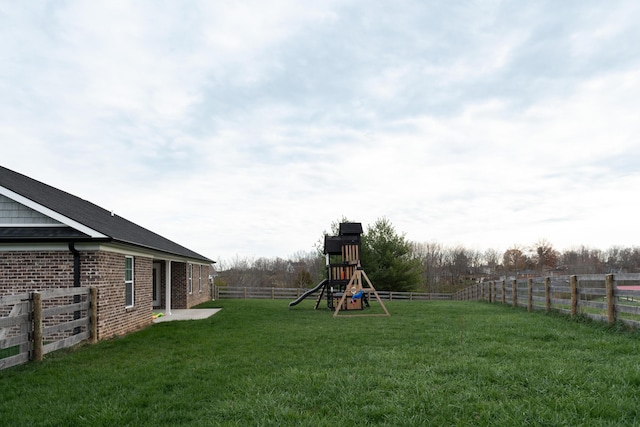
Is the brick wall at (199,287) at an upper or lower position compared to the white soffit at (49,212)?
lower

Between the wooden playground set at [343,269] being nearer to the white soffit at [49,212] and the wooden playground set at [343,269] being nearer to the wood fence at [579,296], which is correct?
the wood fence at [579,296]

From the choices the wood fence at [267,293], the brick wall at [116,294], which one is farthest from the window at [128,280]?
the wood fence at [267,293]

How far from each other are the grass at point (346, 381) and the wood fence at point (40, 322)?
31 centimetres

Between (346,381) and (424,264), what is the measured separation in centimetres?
5469

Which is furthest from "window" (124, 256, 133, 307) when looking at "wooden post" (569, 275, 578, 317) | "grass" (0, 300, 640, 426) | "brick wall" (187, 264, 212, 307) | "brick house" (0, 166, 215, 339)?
"wooden post" (569, 275, 578, 317)

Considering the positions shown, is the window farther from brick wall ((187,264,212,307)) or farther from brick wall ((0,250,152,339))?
brick wall ((187,264,212,307))

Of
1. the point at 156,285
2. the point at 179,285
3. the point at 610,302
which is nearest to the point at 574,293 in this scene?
the point at 610,302

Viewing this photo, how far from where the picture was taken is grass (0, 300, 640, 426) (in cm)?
428

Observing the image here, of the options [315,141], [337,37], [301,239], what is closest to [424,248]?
[301,239]

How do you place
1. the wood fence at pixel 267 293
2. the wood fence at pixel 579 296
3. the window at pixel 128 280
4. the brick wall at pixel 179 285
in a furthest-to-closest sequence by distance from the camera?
the wood fence at pixel 267 293 → the brick wall at pixel 179 285 → the window at pixel 128 280 → the wood fence at pixel 579 296

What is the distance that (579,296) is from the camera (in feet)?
34.7

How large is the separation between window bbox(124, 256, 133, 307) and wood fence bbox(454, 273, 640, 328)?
1088cm

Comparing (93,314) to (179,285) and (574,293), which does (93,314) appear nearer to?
(179,285)

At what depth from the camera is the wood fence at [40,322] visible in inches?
274
